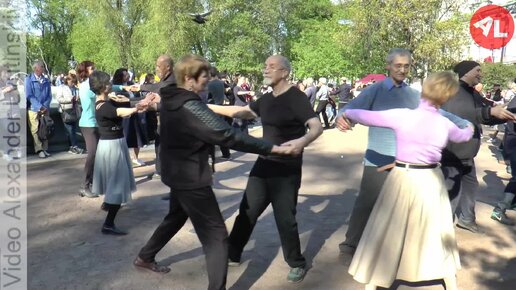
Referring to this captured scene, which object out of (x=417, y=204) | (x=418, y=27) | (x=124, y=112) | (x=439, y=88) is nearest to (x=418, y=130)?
(x=439, y=88)

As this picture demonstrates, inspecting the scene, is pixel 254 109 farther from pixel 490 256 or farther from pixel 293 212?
pixel 490 256

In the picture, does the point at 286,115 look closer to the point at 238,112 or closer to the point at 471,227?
the point at 238,112

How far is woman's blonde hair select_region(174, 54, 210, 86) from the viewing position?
11.3 ft

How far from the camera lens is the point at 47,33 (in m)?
55.3

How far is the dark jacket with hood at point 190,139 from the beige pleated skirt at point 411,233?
1068 mm

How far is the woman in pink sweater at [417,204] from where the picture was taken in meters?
3.53

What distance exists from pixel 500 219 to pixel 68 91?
29.6 feet

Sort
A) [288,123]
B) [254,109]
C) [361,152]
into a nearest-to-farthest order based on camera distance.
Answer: [288,123]
[254,109]
[361,152]

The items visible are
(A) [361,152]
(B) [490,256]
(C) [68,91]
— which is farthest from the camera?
(A) [361,152]

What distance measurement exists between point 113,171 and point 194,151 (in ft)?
7.97

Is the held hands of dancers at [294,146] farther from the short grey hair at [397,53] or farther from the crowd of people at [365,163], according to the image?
the short grey hair at [397,53]

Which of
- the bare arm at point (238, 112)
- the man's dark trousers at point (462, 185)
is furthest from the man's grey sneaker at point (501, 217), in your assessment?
the bare arm at point (238, 112)

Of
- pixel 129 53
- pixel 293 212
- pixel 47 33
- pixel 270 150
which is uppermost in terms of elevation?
pixel 47 33

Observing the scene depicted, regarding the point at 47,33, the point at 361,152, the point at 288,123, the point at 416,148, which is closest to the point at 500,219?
the point at 416,148
